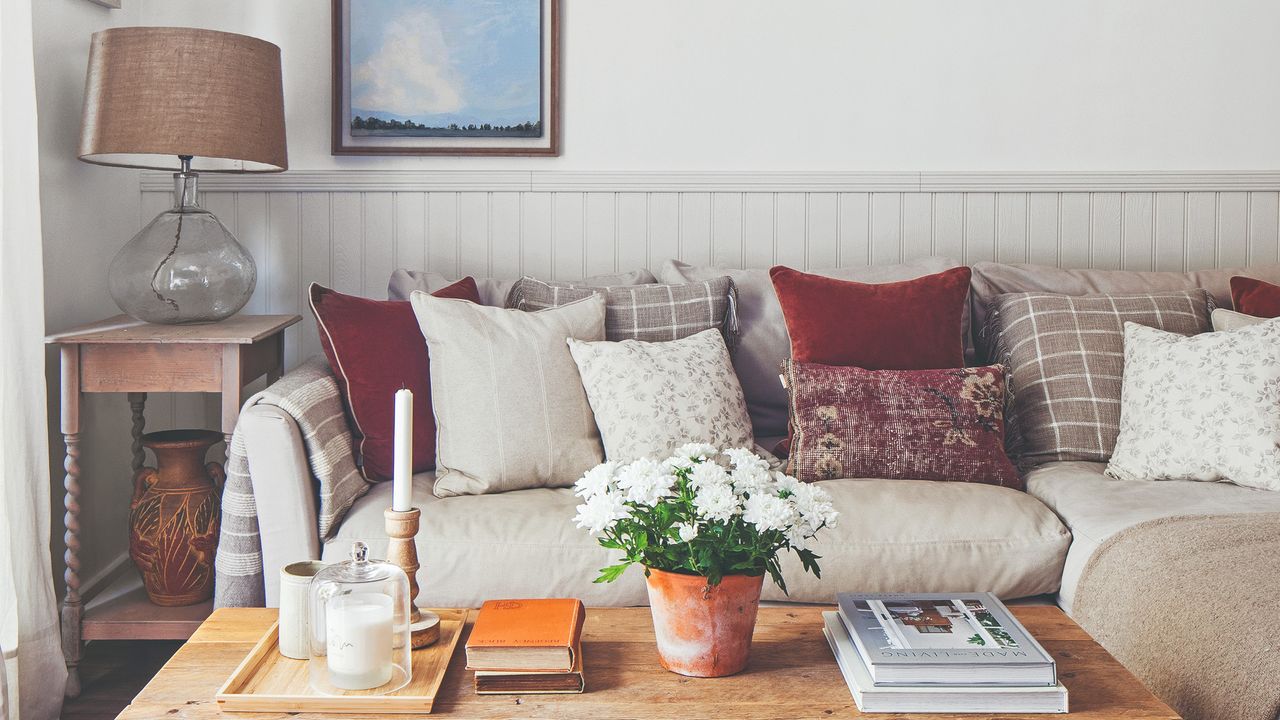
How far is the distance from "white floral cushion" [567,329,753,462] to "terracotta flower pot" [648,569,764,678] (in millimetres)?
853

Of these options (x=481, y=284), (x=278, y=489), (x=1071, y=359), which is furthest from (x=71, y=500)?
(x=1071, y=359)

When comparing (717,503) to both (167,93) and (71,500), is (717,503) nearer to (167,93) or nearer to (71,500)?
(71,500)

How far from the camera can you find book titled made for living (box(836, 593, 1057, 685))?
1.15 meters

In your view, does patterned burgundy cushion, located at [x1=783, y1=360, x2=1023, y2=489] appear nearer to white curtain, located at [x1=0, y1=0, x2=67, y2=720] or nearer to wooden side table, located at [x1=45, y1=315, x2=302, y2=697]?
wooden side table, located at [x1=45, y1=315, x2=302, y2=697]

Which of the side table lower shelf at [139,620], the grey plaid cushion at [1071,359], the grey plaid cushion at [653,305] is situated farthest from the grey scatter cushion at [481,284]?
the grey plaid cushion at [1071,359]

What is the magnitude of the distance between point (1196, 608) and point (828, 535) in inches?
24.4

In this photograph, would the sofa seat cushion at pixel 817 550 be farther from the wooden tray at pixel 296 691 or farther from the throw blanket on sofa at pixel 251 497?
the wooden tray at pixel 296 691

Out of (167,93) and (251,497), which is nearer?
(251,497)

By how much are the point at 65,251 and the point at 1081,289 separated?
256 centimetres

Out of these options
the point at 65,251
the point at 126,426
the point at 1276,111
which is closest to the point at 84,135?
the point at 65,251

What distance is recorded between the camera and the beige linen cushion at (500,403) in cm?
204

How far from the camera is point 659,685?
3.96ft

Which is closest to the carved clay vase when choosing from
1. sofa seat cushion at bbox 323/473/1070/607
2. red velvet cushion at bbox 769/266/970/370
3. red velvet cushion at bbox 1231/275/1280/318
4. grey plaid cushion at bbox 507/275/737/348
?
sofa seat cushion at bbox 323/473/1070/607

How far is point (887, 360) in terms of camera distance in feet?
7.54
